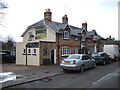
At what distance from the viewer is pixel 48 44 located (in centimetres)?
2136

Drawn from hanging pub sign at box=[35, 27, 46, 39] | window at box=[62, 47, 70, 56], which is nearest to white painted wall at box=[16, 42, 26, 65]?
hanging pub sign at box=[35, 27, 46, 39]

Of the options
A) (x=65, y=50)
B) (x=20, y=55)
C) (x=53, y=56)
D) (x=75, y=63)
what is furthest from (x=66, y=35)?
(x=75, y=63)

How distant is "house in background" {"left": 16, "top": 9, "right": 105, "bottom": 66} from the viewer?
2057cm

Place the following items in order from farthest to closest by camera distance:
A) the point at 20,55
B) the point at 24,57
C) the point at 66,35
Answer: the point at 66,35
the point at 20,55
the point at 24,57

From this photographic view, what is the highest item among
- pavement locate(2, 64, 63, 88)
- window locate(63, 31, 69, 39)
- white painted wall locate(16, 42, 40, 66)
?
window locate(63, 31, 69, 39)

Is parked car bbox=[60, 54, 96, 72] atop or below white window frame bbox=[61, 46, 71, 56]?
below

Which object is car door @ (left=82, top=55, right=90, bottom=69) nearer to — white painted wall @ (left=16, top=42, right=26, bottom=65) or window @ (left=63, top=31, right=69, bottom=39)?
window @ (left=63, top=31, right=69, bottom=39)

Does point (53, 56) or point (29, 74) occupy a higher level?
point (53, 56)

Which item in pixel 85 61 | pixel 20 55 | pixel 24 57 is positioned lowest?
pixel 24 57

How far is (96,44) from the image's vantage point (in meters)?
36.2

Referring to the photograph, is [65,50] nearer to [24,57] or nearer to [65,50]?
[65,50]

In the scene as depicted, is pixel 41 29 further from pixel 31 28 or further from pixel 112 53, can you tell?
pixel 112 53

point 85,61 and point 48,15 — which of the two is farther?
point 48,15

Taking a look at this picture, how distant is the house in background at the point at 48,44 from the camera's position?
20572mm
